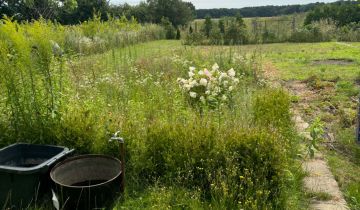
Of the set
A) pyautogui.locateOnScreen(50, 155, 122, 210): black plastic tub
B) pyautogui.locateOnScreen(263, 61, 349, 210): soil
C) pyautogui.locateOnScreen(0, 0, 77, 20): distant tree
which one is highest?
pyautogui.locateOnScreen(0, 0, 77, 20): distant tree

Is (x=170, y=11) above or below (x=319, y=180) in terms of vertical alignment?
above

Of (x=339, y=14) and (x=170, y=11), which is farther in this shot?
(x=170, y=11)

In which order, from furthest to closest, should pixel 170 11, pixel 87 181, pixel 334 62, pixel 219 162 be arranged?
pixel 170 11, pixel 334 62, pixel 87 181, pixel 219 162

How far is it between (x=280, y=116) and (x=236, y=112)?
0.51 meters

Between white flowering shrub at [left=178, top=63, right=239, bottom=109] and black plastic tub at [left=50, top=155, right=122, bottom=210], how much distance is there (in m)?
1.73

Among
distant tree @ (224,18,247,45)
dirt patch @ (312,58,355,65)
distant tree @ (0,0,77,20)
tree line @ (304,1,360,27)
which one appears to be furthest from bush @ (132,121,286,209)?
tree line @ (304,1,360,27)

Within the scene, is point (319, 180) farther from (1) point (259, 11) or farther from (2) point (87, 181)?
(1) point (259, 11)

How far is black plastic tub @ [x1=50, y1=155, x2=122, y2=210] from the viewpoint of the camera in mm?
2695

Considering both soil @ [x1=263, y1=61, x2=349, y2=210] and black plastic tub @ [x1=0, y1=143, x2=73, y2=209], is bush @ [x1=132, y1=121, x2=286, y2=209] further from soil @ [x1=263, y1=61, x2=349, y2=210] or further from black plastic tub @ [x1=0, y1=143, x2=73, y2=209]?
black plastic tub @ [x1=0, y1=143, x2=73, y2=209]

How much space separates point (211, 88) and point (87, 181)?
2.13m

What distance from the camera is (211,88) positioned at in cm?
463

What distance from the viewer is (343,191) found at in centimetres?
320

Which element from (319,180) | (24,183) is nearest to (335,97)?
(319,180)

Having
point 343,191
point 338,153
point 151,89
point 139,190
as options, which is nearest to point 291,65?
point 151,89
